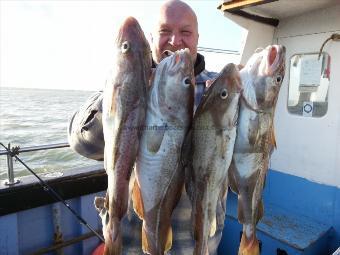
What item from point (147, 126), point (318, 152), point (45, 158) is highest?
point (147, 126)

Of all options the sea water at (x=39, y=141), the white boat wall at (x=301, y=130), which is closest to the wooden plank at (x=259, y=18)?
the white boat wall at (x=301, y=130)

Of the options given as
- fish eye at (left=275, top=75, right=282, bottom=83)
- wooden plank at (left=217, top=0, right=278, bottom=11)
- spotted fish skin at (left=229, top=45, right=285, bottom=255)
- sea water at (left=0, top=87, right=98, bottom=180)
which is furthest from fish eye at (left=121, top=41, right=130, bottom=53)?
sea water at (left=0, top=87, right=98, bottom=180)

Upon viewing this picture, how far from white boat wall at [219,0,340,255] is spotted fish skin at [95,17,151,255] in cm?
295

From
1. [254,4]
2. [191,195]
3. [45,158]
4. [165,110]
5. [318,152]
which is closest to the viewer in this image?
[165,110]

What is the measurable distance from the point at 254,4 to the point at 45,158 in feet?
45.9

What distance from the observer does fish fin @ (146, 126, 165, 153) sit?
156 cm

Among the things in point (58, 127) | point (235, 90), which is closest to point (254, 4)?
point (235, 90)

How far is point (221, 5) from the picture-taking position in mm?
4660

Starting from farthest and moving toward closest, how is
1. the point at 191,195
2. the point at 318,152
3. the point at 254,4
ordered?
1. the point at 318,152
2. the point at 254,4
3. the point at 191,195

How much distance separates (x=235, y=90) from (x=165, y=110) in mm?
364

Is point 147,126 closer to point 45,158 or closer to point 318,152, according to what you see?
point 318,152

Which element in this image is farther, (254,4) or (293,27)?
(293,27)

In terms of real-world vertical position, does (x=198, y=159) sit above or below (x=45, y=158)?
above

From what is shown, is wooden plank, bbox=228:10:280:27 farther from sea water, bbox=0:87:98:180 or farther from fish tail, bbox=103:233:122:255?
sea water, bbox=0:87:98:180
